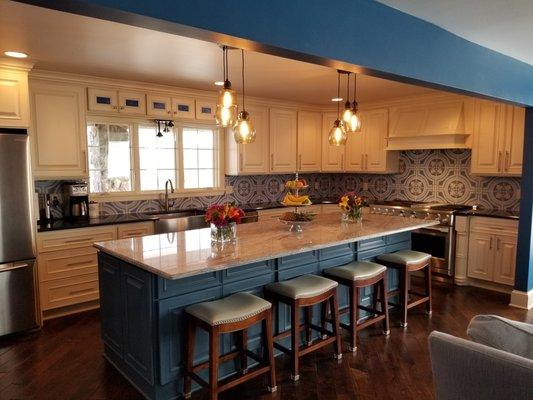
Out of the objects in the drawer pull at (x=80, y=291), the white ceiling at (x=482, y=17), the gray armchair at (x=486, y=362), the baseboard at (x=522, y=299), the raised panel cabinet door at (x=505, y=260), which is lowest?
the baseboard at (x=522, y=299)

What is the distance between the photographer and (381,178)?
6348mm

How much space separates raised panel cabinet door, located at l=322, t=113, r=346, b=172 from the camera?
6446 mm

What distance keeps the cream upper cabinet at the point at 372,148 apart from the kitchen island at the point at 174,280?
2697mm

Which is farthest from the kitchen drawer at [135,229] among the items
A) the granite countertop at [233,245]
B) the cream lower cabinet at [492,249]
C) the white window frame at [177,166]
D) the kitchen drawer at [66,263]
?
the cream lower cabinet at [492,249]

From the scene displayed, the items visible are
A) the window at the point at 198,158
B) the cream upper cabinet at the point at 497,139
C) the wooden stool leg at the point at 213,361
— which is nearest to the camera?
the wooden stool leg at the point at 213,361

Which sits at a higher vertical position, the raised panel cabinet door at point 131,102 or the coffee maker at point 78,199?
the raised panel cabinet door at point 131,102

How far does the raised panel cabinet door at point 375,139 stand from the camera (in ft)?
19.2

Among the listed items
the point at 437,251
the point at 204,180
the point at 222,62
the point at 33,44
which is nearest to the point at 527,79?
the point at 437,251

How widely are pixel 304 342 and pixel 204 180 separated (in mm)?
3004

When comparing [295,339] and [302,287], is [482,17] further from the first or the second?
[295,339]

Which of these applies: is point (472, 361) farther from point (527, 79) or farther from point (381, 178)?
point (381, 178)

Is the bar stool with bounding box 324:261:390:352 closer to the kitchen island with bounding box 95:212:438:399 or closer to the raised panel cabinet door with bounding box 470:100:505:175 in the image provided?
the kitchen island with bounding box 95:212:438:399

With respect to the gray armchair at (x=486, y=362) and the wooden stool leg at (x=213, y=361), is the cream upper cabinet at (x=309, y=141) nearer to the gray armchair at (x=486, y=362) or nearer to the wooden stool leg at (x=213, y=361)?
the wooden stool leg at (x=213, y=361)

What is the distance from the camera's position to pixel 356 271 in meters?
3.21
